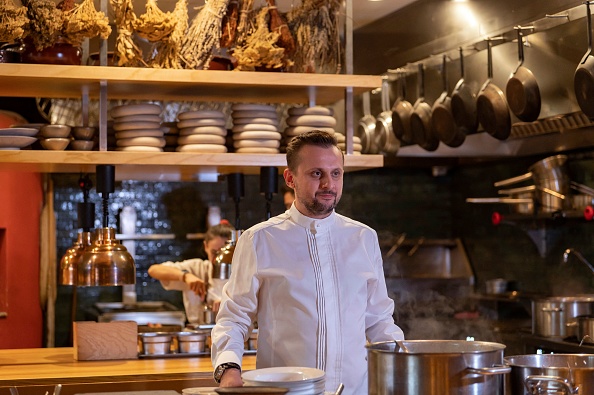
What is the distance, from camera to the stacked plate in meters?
4.41

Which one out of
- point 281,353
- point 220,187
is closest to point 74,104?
point 220,187

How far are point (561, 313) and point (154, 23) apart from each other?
3.16 m

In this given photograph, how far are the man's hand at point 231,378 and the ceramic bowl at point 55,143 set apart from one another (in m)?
1.95

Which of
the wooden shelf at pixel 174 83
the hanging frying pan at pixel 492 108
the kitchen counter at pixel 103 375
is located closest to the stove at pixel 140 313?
the kitchen counter at pixel 103 375

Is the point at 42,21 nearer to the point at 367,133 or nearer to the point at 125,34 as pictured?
the point at 125,34

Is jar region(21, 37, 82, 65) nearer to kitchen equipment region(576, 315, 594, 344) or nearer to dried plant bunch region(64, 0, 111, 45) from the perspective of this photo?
dried plant bunch region(64, 0, 111, 45)

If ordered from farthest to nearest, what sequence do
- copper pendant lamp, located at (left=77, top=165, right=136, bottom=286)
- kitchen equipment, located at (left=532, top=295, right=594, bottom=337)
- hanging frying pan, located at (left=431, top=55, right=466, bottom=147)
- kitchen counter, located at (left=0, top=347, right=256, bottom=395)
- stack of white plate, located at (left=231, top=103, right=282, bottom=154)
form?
1. hanging frying pan, located at (left=431, top=55, right=466, bottom=147)
2. kitchen equipment, located at (left=532, top=295, right=594, bottom=337)
3. stack of white plate, located at (left=231, top=103, right=282, bottom=154)
4. copper pendant lamp, located at (left=77, top=165, right=136, bottom=286)
5. kitchen counter, located at (left=0, top=347, right=256, bottom=395)

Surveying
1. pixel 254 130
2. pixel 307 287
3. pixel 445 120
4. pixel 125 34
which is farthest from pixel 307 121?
pixel 445 120

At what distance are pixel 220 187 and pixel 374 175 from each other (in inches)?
62.1

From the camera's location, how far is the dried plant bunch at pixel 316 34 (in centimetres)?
482

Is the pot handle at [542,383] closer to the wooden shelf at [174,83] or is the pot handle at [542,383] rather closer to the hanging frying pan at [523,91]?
the wooden shelf at [174,83]

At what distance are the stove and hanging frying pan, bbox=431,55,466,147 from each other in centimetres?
255

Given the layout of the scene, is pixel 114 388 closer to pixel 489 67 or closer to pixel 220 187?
pixel 489 67

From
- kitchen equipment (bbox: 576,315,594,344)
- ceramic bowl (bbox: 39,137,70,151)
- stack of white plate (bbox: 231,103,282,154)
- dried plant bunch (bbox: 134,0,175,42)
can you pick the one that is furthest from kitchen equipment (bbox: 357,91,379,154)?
ceramic bowl (bbox: 39,137,70,151)
